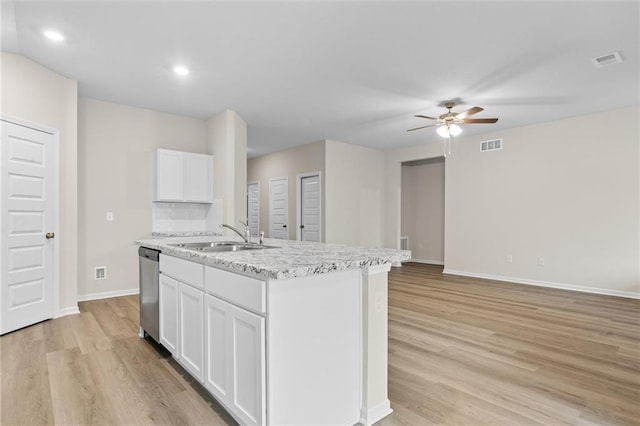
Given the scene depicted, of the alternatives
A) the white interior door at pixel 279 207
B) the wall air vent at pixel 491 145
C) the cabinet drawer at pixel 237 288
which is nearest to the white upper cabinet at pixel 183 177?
the white interior door at pixel 279 207

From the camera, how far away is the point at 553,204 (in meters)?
5.40

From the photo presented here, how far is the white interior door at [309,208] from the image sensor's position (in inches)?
275

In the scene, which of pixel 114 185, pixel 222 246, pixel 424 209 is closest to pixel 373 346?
pixel 222 246

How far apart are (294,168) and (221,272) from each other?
232 inches

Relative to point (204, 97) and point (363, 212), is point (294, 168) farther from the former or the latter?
point (204, 97)

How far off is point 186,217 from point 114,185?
1.06 m

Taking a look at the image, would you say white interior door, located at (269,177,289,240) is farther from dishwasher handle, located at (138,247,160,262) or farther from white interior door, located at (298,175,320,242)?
dishwasher handle, located at (138,247,160,262)

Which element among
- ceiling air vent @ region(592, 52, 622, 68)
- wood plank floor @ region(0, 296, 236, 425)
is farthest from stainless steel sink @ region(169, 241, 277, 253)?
ceiling air vent @ region(592, 52, 622, 68)

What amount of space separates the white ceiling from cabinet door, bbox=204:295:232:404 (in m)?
2.18

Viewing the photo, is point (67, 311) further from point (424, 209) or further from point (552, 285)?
point (424, 209)

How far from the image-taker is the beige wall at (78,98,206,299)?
439cm

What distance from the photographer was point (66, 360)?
8.41 feet

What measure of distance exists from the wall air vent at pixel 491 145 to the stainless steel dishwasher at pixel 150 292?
227 inches

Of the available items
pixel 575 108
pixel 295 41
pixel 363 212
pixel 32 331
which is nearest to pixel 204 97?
pixel 295 41
